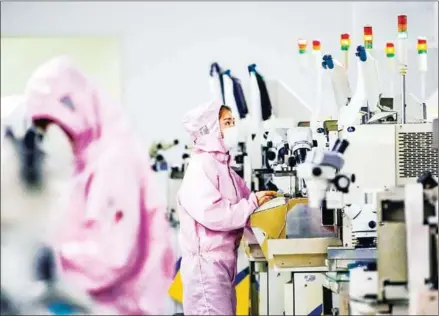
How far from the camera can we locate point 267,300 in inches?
141

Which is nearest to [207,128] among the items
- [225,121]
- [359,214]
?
[225,121]

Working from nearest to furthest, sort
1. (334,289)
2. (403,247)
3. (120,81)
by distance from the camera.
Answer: (403,247)
(334,289)
(120,81)

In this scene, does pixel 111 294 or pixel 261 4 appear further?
pixel 261 4

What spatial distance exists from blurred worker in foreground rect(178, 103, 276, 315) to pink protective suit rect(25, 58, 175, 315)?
17.0 inches

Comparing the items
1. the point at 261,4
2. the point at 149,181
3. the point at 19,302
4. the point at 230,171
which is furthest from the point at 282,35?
the point at 19,302

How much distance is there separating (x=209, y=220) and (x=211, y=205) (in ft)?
0.20

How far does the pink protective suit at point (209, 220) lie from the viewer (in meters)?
3.21

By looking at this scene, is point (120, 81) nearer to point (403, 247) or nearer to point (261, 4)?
point (261, 4)

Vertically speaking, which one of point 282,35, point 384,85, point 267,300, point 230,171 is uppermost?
point 282,35

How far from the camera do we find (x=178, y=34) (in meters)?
5.14

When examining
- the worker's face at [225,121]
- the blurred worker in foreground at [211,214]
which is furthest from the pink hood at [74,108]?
the worker's face at [225,121]

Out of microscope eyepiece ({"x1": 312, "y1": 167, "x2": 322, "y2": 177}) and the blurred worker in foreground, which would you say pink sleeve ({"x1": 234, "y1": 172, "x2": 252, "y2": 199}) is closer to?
the blurred worker in foreground

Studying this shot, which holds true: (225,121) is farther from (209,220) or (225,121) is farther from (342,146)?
(342,146)

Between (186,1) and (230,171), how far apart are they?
2.05 metres
